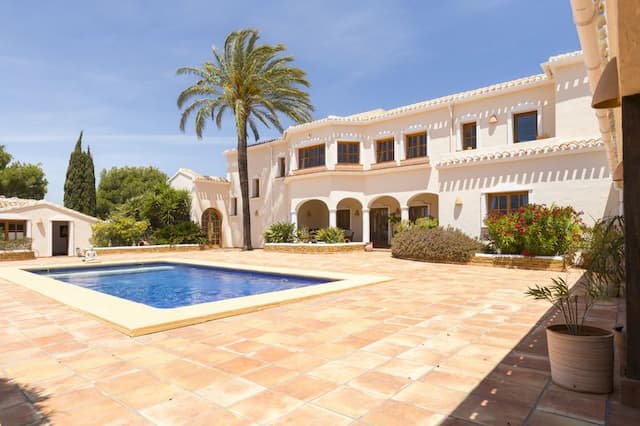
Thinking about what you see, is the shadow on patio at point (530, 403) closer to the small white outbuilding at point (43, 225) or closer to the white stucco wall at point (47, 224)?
the small white outbuilding at point (43, 225)

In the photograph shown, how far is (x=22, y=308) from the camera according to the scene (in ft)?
22.8

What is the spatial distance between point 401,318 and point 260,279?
719 centimetres

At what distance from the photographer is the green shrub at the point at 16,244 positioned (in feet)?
59.3

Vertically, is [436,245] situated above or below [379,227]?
below

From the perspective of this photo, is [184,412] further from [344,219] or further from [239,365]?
[344,219]

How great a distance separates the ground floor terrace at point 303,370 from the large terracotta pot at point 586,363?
0.39ft

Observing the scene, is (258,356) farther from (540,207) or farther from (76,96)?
(76,96)

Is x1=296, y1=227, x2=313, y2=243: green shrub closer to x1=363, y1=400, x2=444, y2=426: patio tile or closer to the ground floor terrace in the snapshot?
the ground floor terrace

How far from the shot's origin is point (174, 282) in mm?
12656

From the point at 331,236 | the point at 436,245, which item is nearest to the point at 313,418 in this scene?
the point at 436,245

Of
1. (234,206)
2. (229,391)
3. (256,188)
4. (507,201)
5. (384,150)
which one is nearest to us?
(229,391)

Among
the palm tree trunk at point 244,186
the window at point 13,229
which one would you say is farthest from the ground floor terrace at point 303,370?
the window at point 13,229

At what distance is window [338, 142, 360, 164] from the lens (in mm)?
22078

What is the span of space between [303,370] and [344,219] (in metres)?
21.4
